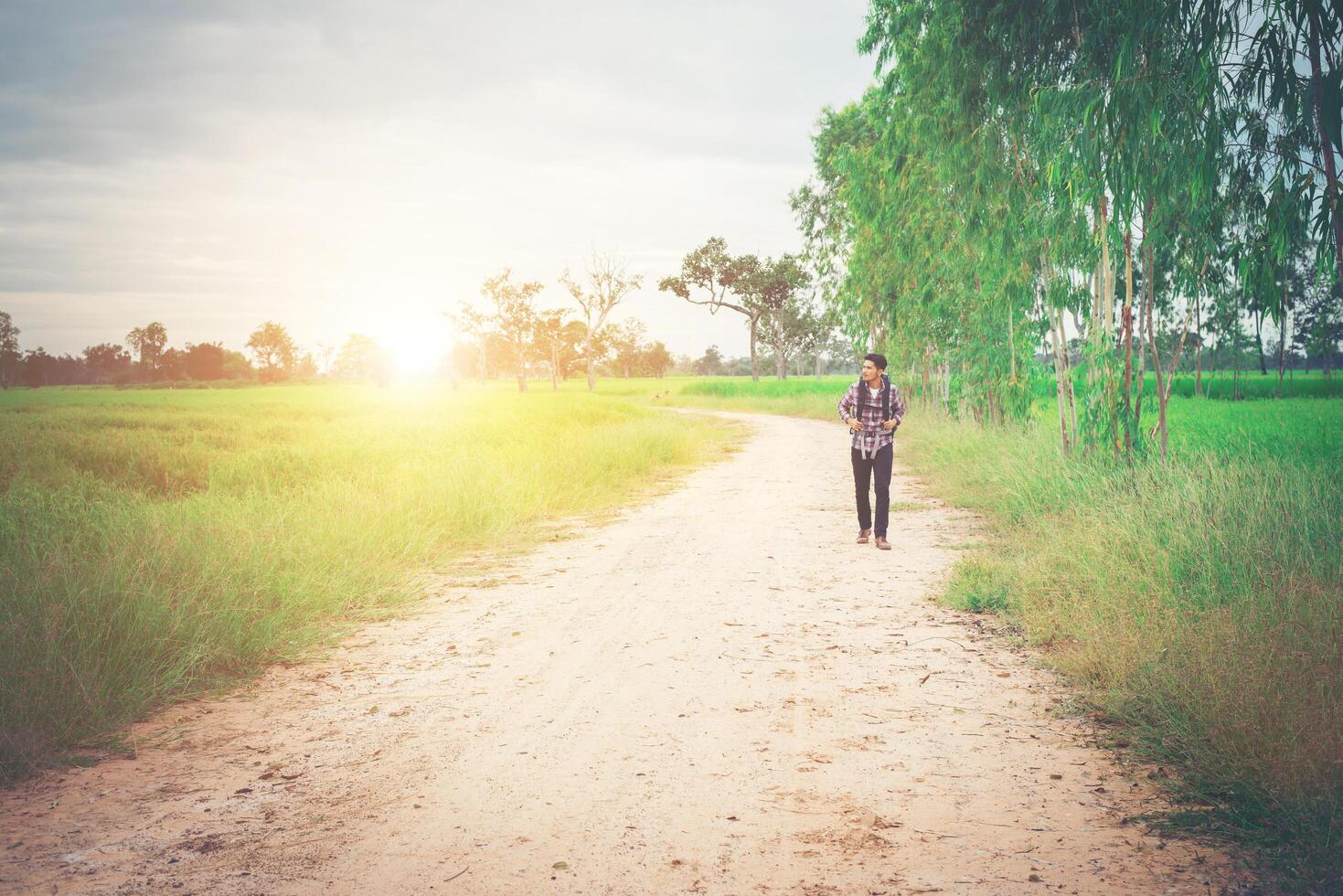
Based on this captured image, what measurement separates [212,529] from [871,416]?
6.54 m

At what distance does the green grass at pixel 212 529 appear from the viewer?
13.5 ft

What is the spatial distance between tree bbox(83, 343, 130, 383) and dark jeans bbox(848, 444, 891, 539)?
72.9ft

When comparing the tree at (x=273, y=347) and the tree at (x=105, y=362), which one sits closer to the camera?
the tree at (x=105, y=362)

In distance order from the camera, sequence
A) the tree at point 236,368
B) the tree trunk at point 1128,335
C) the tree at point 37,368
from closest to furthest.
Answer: the tree trunk at point 1128,335 < the tree at point 37,368 < the tree at point 236,368

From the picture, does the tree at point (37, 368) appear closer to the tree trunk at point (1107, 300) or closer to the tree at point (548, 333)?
the tree trunk at point (1107, 300)

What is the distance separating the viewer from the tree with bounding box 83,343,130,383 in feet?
71.1

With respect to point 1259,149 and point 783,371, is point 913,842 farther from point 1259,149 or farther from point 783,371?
point 783,371

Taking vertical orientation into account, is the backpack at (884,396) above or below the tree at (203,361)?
below

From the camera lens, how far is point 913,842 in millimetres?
2730

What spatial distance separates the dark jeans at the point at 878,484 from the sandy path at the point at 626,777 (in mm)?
2169

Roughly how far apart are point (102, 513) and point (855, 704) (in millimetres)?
7289

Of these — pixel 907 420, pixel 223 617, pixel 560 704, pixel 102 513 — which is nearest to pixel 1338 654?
pixel 560 704

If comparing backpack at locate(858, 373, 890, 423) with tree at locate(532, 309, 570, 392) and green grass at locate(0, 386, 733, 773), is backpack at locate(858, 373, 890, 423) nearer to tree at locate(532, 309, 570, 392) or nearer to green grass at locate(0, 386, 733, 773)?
green grass at locate(0, 386, 733, 773)

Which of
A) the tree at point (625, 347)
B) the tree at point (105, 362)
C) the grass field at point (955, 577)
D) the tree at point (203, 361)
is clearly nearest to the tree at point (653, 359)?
the tree at point (625, 347)
